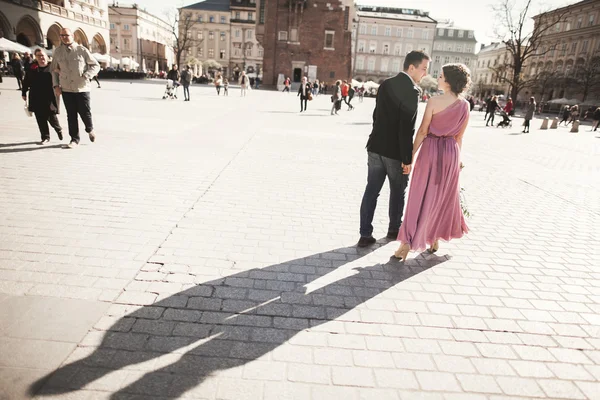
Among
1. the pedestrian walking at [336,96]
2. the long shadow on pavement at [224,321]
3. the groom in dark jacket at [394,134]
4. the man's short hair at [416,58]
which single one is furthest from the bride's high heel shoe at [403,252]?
the pedestrian walking at [336,96]

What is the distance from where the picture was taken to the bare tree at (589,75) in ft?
155

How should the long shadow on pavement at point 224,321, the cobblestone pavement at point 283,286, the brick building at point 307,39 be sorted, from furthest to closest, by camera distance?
the brick building at point 307,39 < the cobblestone pavement at point 283,286 < the long shadow on pavement at point 224,321

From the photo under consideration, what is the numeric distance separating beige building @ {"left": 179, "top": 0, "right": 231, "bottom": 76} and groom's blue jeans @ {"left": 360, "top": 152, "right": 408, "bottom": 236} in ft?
276

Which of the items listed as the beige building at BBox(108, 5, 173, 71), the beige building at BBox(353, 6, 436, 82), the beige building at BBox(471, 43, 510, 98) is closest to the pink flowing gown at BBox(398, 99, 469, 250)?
the beige building at BBox(108, 5, 173, 71)

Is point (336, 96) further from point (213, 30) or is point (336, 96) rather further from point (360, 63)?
point (213, 30)

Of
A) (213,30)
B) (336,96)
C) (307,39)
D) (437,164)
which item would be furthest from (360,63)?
(437,164)

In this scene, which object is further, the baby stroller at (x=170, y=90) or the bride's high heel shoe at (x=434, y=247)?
the baby stroller at (x=170, y=90)

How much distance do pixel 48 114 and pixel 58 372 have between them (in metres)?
7.36

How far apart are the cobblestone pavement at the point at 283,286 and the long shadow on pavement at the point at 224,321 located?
1cm

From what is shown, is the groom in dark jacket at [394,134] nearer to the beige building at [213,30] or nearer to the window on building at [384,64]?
the window on building at [384,64]

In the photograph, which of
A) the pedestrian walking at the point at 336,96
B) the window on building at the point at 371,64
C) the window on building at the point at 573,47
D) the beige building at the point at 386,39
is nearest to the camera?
the pedestrian walking at the point at 336,96

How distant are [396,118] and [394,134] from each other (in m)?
0.17

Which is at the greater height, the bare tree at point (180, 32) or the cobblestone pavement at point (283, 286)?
the bare tree at point (180, 32)

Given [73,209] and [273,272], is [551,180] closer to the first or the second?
[273,272]
